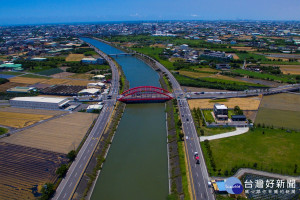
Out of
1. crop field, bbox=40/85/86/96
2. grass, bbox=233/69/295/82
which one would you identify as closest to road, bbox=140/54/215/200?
crop field, bbox=40/85/86/96

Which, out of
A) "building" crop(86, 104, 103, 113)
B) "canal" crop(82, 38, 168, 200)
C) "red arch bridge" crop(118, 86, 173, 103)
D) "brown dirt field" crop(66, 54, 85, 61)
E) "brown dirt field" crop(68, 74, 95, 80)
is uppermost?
"brown dirt field" crop(66, 54, 85, 61)

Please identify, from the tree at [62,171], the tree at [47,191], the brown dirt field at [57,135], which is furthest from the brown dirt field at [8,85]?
the tree at [47,191]

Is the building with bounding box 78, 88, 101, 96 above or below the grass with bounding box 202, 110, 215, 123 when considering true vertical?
above

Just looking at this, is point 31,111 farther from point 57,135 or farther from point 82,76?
point 82,76

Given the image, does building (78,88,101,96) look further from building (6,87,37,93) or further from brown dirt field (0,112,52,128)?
building (6,87,37,93)

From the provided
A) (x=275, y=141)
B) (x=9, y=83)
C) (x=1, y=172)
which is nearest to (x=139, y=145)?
(x=1, y=172)

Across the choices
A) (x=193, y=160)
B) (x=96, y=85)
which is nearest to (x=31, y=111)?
(x=96, y=85)

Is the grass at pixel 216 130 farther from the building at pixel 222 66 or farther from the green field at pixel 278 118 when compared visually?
the building at pixel 222 66
